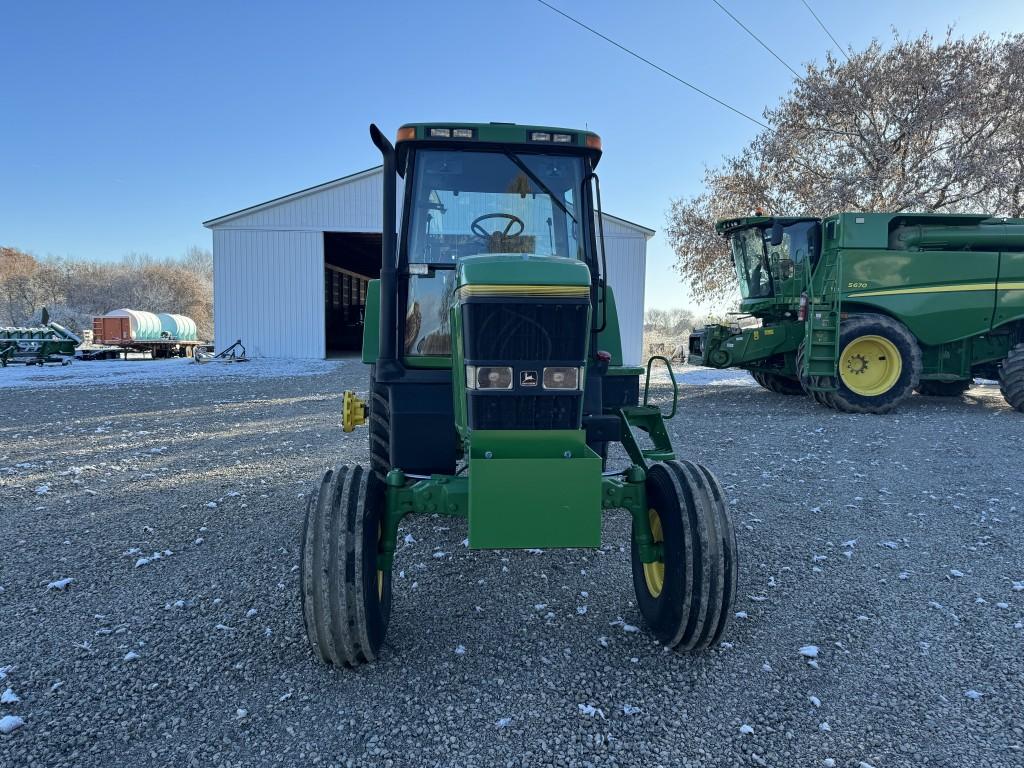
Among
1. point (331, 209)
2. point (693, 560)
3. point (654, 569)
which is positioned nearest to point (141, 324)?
point (331, 209)

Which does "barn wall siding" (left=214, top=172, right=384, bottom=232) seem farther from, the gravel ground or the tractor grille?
the tractor grille

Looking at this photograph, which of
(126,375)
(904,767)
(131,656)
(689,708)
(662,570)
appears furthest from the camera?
(126,375)

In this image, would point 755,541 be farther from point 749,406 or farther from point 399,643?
point 749,406

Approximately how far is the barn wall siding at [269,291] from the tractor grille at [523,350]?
18.2 m

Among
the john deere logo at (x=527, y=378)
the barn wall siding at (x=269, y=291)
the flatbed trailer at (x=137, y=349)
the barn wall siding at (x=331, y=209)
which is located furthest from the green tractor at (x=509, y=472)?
the flatbed trailer at (x=137, y=349)

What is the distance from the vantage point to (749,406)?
9867 millimetres

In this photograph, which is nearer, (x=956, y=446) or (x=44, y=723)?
(x=44, y=723)

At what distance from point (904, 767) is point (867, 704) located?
1.09 ft

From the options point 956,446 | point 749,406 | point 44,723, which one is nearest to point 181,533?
point 44,723

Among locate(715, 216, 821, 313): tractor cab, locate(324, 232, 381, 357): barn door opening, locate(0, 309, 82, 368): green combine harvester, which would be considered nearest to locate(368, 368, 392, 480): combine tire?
locate(715, 216, 821, 313): tractor cab

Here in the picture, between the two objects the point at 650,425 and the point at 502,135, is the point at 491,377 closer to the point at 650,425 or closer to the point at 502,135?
the point at 502,135

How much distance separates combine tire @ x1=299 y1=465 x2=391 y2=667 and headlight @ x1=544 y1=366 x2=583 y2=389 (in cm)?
84

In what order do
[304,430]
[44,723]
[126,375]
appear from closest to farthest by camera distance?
[44,723], [304,430], [126,375]

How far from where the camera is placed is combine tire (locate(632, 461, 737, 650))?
243cm
